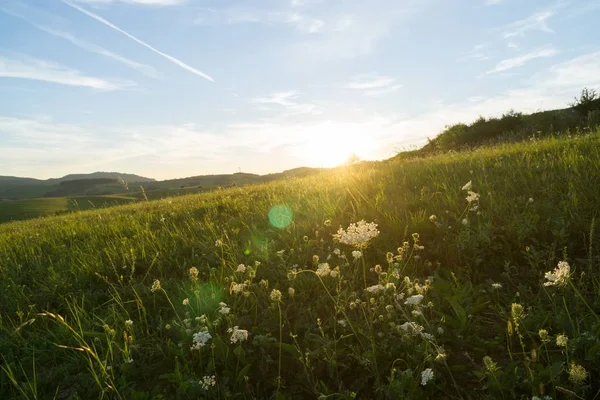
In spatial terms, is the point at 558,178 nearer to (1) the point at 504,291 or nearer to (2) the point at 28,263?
(1) the point at 504,291

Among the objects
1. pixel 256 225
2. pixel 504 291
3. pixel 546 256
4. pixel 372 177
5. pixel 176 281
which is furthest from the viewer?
pixel 372 177

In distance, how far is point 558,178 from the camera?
16.5ft

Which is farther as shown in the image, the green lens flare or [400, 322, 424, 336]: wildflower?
the green lens flare

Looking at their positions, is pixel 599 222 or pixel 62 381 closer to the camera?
pixel 62 381

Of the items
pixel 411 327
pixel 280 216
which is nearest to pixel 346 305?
pixel 411 327

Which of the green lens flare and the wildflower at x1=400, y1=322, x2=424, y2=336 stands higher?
the green lens flare

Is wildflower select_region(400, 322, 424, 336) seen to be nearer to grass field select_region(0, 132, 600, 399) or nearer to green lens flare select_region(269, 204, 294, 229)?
grass field select_region(0, 132, 600, 399)

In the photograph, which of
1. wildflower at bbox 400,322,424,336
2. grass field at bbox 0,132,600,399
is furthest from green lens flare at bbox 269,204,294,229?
wildflower at bbox 400,322,424,336

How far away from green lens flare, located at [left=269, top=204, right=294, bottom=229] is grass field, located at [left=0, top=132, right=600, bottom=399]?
4cm

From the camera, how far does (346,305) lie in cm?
345

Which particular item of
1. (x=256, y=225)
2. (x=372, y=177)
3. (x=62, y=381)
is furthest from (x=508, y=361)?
(x=372, y=177)

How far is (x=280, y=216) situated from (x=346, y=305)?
9.43 ft

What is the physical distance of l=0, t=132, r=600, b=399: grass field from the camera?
100 inches

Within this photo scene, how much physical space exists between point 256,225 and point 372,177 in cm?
310
